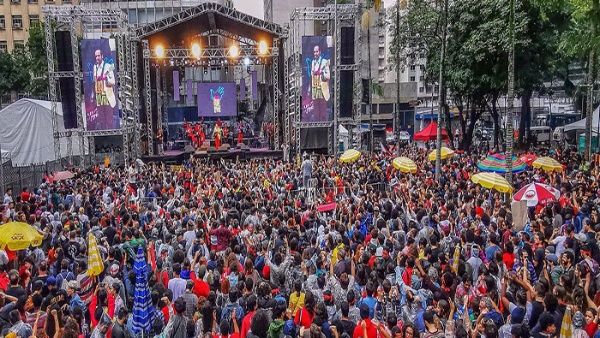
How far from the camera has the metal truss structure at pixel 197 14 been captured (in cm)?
2847

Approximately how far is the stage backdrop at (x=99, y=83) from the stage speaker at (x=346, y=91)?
10740mm

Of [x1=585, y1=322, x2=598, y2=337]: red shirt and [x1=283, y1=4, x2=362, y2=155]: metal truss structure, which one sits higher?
[x1=283, y1=4, x2=362, y2=155]: metal truss structure

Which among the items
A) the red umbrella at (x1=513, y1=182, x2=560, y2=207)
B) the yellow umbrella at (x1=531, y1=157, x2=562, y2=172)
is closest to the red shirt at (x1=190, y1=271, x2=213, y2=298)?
the red umbrella at (x1=513, y1=182, x2=560, y2=207)

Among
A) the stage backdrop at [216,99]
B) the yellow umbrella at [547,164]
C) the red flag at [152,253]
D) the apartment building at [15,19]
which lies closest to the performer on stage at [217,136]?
the stage backdrop at [216,99]

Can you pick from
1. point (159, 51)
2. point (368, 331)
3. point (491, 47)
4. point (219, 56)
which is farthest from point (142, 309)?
point (159, 51)

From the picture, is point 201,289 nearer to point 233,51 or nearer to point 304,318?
point 304,318

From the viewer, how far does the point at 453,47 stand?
1124 inches

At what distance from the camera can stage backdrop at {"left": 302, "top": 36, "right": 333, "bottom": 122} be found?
27.8m

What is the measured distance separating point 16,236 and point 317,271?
5175mm

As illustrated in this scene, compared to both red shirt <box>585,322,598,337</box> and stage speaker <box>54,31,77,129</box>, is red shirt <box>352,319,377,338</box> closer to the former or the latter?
red shirt <box>585,322,598,337</box>

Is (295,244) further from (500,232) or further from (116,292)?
(500,232)

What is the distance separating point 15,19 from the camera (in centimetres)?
5509

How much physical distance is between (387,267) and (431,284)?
975 mm

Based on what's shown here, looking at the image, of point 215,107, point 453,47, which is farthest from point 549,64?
point 215,107
